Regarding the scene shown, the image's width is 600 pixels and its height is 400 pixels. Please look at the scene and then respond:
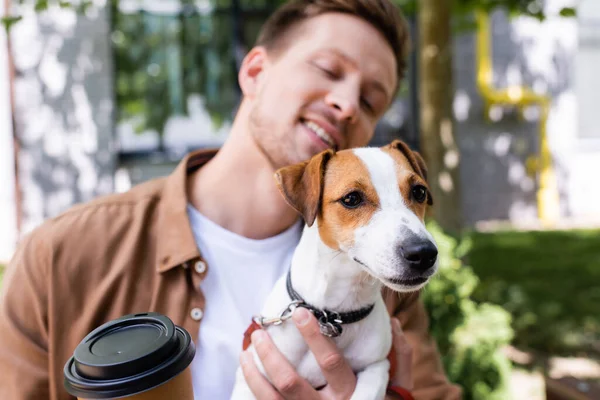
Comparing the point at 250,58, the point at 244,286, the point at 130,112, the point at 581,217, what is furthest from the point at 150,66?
the point at 581,217

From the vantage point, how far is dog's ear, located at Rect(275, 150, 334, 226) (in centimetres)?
156

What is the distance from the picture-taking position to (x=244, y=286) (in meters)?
1.89

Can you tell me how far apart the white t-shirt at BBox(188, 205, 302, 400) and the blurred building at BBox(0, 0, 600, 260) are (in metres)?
4.74

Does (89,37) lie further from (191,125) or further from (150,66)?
(191,125)

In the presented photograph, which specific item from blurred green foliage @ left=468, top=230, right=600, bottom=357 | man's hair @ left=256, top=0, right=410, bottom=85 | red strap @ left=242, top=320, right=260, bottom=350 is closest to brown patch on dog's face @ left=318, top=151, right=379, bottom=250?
red strap @ left=242, top=320, right=260, bottom=350

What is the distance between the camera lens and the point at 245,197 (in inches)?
80.7

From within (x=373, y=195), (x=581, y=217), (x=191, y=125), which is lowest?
(x=581, y=217)

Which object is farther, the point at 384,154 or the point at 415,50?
the point at 415,50

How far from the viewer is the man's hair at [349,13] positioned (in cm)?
197

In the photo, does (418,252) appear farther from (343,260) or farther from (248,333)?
(248,333)

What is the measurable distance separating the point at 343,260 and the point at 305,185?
260 mm

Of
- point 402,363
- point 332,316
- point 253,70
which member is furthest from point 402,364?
point 253,70

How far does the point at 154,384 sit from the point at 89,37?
691 centimetres

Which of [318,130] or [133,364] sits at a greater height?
[318,130]
